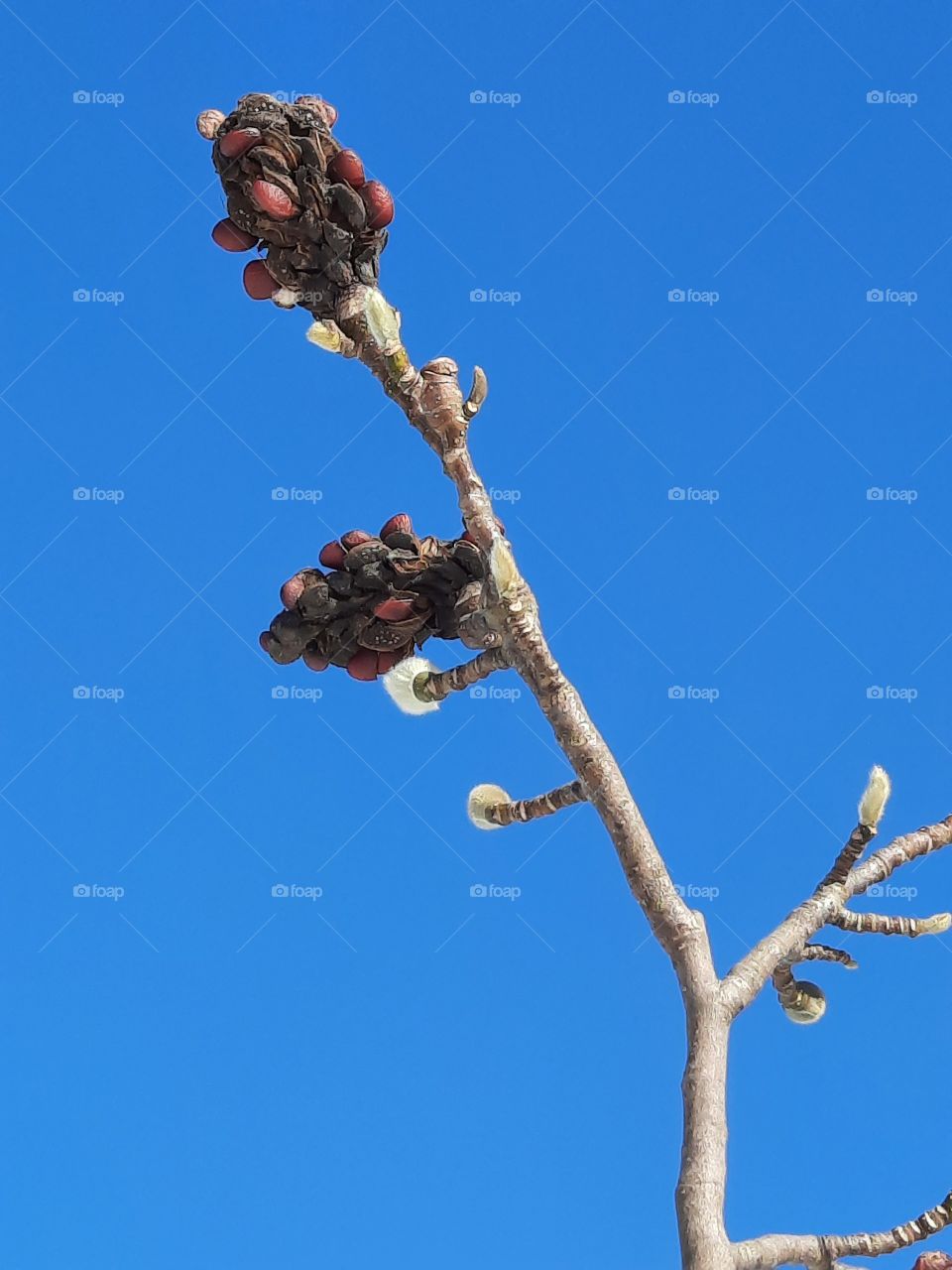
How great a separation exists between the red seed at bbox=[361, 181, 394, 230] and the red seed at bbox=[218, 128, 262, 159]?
0.24 m

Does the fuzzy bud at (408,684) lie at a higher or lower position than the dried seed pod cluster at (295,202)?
lower

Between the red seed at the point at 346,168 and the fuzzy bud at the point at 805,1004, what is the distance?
6.91ft

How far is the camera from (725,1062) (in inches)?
116

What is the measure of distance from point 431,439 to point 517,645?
0.46 meters

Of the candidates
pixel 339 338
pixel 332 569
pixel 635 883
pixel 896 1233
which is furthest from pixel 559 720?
pixel 896 1233

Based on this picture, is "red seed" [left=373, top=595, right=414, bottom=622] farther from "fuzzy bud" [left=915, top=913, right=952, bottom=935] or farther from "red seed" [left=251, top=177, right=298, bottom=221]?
"fuzzy bud" [left=915, top=913, right=952, bottom=935]

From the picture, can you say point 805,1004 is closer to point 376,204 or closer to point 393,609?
point 393,609

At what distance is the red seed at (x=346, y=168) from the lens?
2965 mm

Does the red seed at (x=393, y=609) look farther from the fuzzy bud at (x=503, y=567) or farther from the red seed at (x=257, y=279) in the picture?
the red seed at (x=257, y=279)

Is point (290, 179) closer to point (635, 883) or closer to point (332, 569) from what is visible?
point (332, 569)

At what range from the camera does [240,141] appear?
289 centimetres

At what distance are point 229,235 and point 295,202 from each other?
0.51 feet

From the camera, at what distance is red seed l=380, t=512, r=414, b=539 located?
3.34 m

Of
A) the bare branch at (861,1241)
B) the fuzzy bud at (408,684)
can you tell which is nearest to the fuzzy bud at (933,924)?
the bare branch at (861,1241)
